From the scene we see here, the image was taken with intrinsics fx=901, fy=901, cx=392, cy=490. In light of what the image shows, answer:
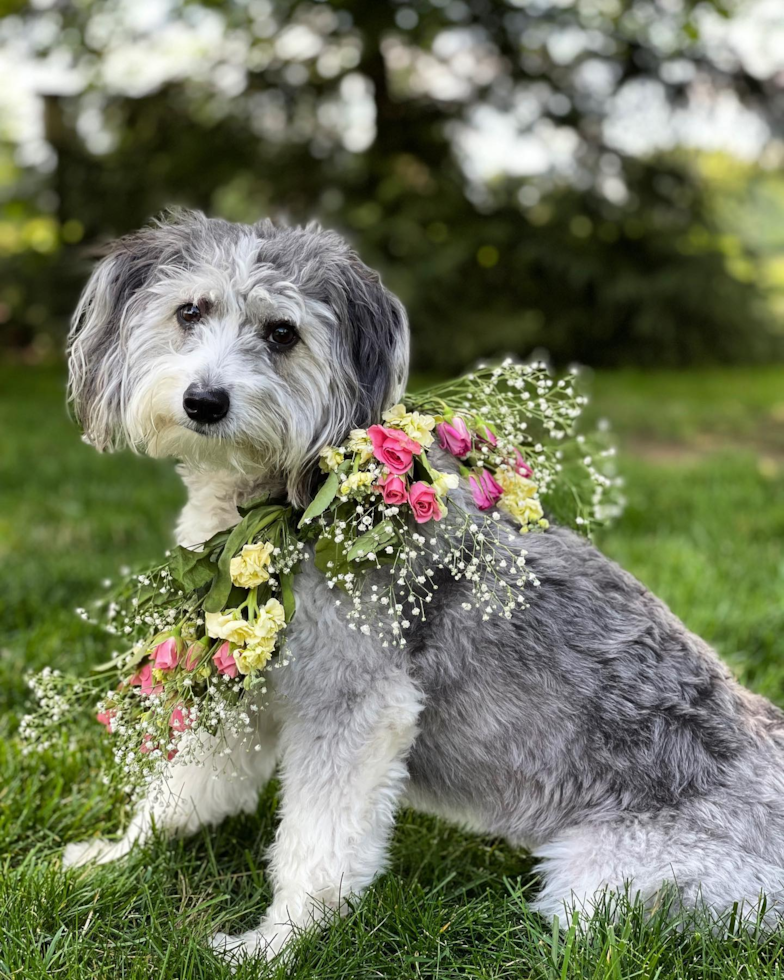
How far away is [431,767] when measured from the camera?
8.67 feet

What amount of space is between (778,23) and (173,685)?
42.5ft

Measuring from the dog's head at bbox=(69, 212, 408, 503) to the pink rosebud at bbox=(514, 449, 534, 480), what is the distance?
500 millimetres

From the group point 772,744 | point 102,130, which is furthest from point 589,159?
point 772,744

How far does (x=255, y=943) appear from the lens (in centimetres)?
248

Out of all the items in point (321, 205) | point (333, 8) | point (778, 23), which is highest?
point (778, 23)

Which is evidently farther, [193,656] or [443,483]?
[193,656]

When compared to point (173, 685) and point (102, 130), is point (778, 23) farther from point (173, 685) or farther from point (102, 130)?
point (173, 685)

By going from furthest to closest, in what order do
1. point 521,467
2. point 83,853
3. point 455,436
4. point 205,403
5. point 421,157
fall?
point 421,157 → point 83,853 → point 521,467 → point 455,436 → point 205,403

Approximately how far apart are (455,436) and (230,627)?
867 mm

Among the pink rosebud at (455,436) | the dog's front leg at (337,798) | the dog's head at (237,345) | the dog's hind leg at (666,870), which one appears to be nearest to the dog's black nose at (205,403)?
the dog's head at (237,345)

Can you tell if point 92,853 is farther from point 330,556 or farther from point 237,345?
point 237,345

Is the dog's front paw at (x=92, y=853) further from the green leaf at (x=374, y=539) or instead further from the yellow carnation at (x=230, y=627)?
the green leaf at (x=374, y=539)

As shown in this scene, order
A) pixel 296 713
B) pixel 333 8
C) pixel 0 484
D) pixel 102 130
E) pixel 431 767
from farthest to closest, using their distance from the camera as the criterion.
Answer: pixel 102 130, pixel 333 8, pixel 0 484, pixel 431 767, pixel 296 713

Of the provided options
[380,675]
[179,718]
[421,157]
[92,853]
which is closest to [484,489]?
[380,675]
